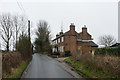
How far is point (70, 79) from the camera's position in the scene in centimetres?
827

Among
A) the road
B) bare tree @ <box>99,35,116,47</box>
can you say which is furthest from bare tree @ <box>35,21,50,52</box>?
the road

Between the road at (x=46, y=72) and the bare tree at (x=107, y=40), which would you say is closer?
the road at (x=46, y=72)

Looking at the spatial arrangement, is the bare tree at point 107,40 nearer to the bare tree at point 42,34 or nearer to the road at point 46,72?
the bare tree at point 42,34

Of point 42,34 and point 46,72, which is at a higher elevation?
point 42,34

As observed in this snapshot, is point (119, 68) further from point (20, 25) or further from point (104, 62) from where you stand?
point (20, 25)

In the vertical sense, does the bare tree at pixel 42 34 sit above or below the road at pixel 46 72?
above

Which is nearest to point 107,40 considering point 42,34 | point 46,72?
point 42,34

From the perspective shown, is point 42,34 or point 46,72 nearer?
point 46,72

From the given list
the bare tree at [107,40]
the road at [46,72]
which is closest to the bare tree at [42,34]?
the bare tree at [107,40]

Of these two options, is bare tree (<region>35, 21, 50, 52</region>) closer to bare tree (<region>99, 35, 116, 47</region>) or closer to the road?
bare tree (<region>99, 35, 116, 47</region>)

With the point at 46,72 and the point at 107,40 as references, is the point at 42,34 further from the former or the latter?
the point at 46,72

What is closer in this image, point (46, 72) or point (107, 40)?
point (46, 72)

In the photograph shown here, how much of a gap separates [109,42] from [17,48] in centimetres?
4354

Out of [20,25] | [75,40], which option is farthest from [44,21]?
[75,40]
